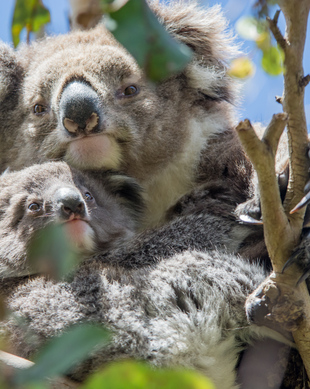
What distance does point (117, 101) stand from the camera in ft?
9.49

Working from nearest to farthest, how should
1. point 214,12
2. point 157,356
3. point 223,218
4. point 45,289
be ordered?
point 157,356
point 45,289
point 223,218
point 214,12

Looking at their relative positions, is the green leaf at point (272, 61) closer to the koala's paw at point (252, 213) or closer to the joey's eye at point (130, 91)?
the joey's eye at point (130, 91)

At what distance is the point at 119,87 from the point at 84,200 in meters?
0.76

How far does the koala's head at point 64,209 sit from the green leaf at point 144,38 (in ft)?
4.23

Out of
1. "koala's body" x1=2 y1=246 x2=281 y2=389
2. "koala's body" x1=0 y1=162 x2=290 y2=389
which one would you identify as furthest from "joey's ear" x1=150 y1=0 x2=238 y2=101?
"koala's body" x1=2 y1=246 x2=281 y2=389

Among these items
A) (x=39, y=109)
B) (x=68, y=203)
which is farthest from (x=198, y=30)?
(x=68, y=203)

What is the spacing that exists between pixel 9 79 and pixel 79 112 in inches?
36.7

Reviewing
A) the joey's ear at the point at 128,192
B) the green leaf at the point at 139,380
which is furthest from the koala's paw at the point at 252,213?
the green leaf at the point at 139,380

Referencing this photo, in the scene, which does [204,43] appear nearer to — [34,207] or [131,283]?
[34,207]

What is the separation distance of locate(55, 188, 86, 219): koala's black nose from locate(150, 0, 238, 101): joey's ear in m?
1.21

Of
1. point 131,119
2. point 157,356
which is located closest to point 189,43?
point 131,119

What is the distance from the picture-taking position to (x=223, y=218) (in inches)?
101

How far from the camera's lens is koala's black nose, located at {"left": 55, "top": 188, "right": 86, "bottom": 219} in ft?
7.50

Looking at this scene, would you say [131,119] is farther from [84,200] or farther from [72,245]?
[72,245]
